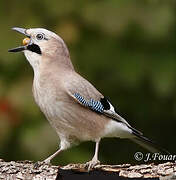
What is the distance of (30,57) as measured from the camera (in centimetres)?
582

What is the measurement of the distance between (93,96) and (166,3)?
76.9 inches

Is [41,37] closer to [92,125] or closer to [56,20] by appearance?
[92,125]

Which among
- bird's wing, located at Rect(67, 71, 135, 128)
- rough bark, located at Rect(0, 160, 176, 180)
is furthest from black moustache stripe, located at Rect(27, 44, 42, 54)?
rough bark, located at Rect(0, 160, 176, 180)

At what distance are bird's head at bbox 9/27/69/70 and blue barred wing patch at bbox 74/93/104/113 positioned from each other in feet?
1.27

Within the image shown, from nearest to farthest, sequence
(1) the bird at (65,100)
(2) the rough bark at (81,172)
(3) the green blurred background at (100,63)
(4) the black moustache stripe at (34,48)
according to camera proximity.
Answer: (2) the rough bark at (81,172) < (1) the bird at (65,100) < (4) the black moustache stripe at (34,48) < (3) the green blurred background at (100,63)

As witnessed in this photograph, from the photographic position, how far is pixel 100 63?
758cm

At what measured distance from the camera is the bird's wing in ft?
18.8

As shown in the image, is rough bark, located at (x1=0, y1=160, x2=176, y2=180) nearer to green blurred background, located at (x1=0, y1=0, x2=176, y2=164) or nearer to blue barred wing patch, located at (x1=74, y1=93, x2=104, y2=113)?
blue barred wing patch, located at (x1=74, y1=93, x2=104, y2=113)

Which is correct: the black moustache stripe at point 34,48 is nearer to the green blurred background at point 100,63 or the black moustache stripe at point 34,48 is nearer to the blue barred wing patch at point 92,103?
the blue barred wing patch at point 92,103

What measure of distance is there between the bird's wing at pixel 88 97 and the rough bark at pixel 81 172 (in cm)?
73

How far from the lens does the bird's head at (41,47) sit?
584 centimetres

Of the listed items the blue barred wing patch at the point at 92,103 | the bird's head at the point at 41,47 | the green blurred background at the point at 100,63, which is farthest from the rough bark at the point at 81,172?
the green blurred background at the point at 100,63

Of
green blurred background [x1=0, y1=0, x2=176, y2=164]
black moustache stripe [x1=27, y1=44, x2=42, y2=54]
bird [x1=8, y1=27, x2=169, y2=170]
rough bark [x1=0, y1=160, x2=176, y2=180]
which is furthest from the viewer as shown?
green blurred background [x1=0, y1=0, x2=176, y2=164]

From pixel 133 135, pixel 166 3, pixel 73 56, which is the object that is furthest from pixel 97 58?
pixel 133 135
